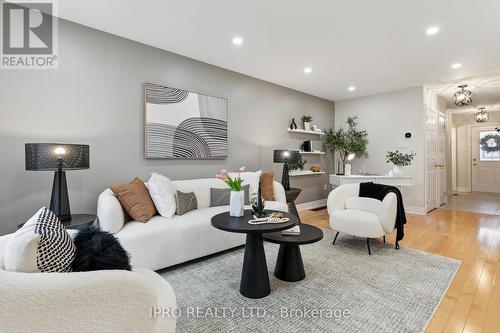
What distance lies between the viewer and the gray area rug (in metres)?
1.79

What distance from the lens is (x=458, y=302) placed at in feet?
6.73

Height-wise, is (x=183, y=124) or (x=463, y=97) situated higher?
(x=463, y=97)

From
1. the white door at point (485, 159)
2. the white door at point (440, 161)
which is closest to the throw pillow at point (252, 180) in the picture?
the white door at point (440, 161)

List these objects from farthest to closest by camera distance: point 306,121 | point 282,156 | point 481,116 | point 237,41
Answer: point 481,116 < point 306,121 < point 282,156 < point 237,41

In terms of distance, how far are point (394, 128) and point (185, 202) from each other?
15.5 ft

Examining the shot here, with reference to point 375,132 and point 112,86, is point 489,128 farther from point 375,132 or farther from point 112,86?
point 112,86

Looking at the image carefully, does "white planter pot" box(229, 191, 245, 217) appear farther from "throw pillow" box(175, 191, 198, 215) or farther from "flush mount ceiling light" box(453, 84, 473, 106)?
"flush mount ceiling light" box(453, 84, 473, 106)

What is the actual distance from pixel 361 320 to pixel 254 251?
91cm

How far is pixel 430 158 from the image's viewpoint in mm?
5457

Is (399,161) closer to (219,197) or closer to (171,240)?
(219,197)

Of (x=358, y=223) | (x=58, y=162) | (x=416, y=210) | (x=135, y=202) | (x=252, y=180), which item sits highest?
(x=58, y=162)

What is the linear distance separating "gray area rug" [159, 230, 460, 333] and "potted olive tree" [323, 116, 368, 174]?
10.4ft

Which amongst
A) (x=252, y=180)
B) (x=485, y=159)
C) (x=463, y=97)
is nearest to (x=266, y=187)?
(x=252, y=180)

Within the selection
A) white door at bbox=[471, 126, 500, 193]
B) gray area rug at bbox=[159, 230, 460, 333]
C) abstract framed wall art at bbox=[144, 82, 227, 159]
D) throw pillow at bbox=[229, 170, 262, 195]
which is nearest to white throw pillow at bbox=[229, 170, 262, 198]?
throw pillow at bbox=[229, 170, 262, 195]
